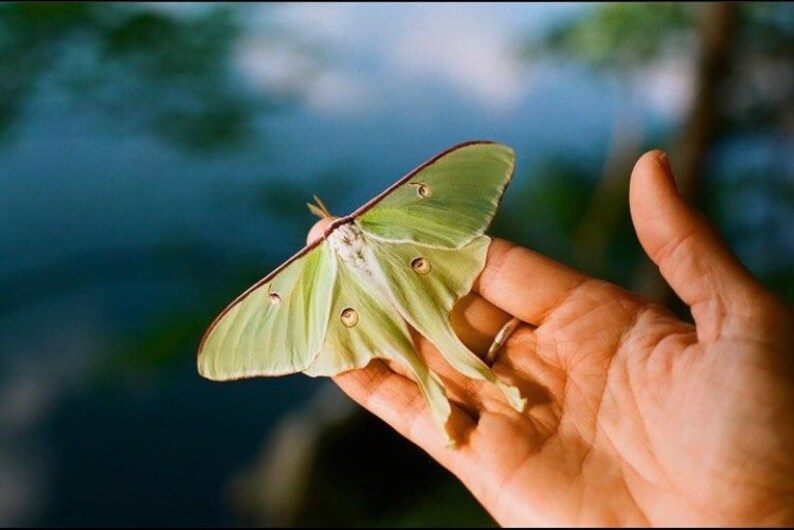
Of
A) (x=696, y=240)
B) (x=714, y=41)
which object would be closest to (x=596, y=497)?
(x=696, y=240)

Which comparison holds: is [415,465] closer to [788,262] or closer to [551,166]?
[551,166]

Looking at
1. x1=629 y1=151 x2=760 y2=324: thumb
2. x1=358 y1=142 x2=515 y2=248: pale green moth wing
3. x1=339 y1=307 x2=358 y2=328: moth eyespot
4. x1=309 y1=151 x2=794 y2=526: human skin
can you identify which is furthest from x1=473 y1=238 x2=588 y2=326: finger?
x1=339 y1=307 x2=358 y2=328: moth eyespot

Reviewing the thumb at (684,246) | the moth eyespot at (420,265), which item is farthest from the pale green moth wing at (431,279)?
the thumb at (684,246)

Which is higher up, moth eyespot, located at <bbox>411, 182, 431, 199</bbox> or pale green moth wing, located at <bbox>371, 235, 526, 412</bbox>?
moth eyespot, located at <bbox>411, 182, 431, 199</bbox>

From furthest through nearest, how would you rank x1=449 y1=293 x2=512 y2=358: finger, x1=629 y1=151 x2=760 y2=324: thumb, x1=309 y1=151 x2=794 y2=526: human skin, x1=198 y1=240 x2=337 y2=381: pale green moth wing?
x1=449 y1=293 x2=512 y2=358: finger
x1=198 y1=240 x2=337 y2=381: pale green moth wing
x1=629 y1=151 x2=760 y2=324: thumb
x1=309 y1=151 x2=794 y2=526: human skin

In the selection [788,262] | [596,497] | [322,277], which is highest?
[322,277]

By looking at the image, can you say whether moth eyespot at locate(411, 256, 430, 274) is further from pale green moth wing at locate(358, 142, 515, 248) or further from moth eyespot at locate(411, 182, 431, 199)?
moth eyespot at locate(411, 182, 431, 199)
